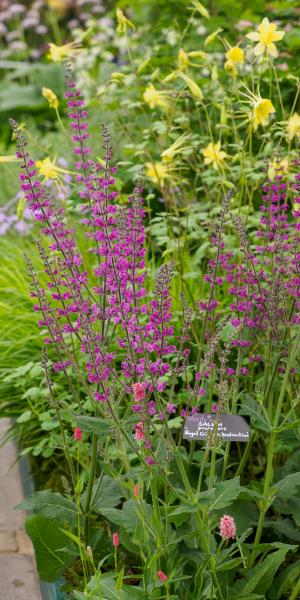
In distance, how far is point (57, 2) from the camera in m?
9.73

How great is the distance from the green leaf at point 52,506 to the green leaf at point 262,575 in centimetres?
46

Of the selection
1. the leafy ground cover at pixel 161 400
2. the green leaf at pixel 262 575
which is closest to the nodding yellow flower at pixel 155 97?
the leafy ground cover at pixel 161 400

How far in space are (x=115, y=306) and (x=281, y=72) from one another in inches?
77.3

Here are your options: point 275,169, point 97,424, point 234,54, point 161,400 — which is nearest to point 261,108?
point 275,169

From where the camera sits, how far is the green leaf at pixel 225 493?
72.4 inches

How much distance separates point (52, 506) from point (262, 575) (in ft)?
1.85

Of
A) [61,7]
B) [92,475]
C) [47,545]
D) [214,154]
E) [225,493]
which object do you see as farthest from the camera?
[61,7]

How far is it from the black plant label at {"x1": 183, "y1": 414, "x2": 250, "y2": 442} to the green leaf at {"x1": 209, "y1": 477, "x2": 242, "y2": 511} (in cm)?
11

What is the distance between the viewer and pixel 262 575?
195 cm

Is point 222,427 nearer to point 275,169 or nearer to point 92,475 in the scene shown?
point 92,475

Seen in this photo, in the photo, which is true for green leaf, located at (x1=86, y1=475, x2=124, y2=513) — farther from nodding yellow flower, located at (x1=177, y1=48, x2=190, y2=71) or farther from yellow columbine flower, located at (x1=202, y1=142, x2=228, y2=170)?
nodding yellow flower, located at (x1=177, y1=48, x2=190, y2=71)

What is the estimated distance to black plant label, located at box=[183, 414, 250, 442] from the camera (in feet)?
6.42

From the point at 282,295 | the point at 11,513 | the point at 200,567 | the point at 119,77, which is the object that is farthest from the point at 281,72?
the point at 200,567

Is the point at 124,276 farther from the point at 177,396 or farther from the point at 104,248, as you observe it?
the point at 177,396
